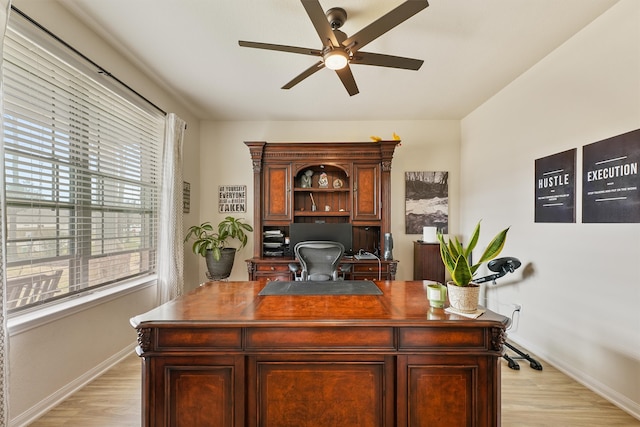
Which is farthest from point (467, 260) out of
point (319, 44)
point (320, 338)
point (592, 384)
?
point (319, 44)

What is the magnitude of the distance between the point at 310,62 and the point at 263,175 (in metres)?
1.65

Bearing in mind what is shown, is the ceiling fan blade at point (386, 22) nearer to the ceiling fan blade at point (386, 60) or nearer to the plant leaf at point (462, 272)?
the ceiling fan blade at point (386, 60)

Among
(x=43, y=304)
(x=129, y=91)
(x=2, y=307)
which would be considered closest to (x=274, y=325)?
(x=2, y=307)

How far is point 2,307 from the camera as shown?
1385 mm

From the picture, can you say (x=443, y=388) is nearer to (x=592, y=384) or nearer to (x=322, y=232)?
(x=592, y=384)

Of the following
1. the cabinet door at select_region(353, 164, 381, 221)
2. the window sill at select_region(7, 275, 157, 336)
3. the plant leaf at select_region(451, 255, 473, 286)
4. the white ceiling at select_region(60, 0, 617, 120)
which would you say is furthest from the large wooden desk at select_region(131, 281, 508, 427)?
the cabinet door at select_region(353, 164, 381, 221)

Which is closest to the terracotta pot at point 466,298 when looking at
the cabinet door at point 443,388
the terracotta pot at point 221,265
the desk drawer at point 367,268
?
the cabinet door at point 443,388

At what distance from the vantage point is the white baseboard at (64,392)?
166cm

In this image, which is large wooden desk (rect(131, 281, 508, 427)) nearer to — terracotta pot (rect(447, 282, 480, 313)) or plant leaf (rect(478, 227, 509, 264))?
terracotta pot (rect(447, 282, 480, 313))

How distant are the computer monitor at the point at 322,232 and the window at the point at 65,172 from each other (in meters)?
1.73

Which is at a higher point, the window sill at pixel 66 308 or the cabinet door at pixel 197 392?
the window sill at pixel 66 308

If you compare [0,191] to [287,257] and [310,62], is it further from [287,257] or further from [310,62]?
[287,257]

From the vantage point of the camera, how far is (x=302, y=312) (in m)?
1.41

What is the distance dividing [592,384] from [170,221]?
395 centimetres
